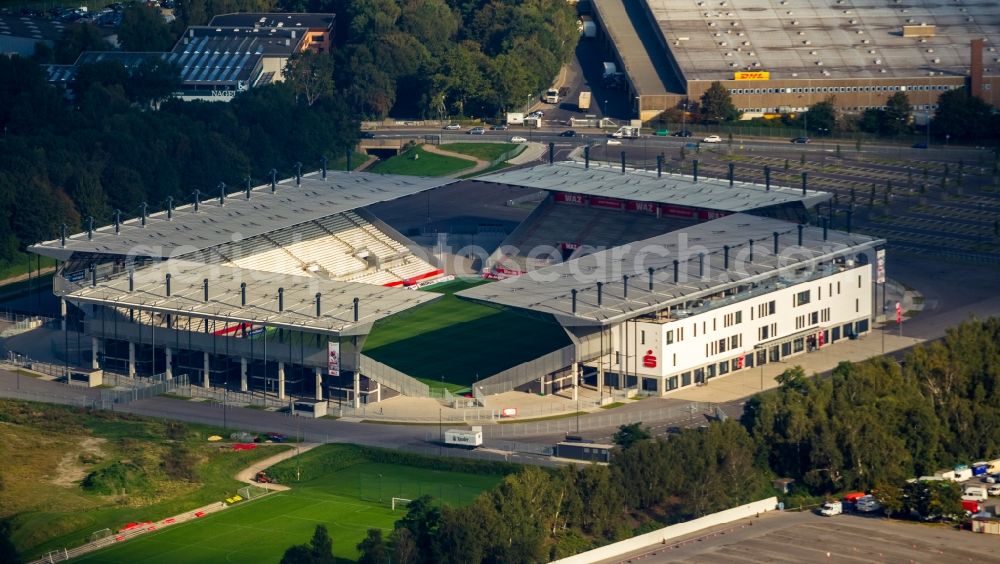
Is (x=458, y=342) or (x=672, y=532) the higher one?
(x=458, y=342)

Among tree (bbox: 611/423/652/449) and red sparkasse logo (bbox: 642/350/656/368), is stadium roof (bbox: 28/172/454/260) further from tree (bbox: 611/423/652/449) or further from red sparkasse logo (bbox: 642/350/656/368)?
tree (bbox: 611/423/652/449)

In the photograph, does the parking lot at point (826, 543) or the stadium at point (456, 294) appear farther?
the stadium at point (456, 294)

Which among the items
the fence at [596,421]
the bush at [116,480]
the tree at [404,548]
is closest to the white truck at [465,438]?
the fence at [596,421]

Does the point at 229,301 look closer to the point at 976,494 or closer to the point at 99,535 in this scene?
the point at 99,535

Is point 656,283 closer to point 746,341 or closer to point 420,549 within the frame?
point 746,341

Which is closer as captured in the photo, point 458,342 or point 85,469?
point 85,469

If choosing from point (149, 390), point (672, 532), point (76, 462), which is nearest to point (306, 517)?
point (76, 462)

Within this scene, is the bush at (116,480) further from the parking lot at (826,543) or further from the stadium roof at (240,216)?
the stadium roof at (240,216)
